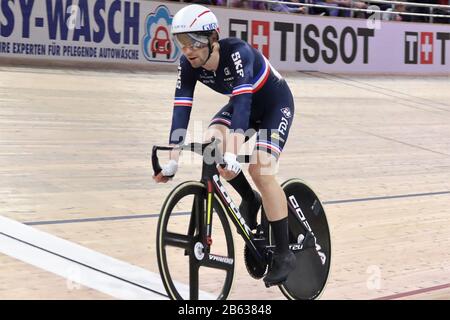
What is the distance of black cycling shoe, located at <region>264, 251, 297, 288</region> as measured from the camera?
3305 millimetres

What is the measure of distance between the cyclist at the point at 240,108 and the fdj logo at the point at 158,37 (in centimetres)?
806

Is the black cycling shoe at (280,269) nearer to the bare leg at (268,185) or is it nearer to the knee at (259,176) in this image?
the bare leg at (268,185)

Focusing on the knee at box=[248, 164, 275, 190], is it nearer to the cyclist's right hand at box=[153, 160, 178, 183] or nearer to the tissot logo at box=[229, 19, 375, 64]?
the cyclist's right hand at box=[153, 160, 178, 183]

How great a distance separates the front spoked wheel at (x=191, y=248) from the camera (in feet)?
9.42

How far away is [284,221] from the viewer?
Answer: 3375mm

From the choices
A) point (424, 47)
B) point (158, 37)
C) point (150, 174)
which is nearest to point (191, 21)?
point (150, 174)

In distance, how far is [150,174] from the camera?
19.8 ft

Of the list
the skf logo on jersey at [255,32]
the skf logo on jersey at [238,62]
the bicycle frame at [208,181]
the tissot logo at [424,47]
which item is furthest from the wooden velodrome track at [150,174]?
the tissot logo at [424,47]

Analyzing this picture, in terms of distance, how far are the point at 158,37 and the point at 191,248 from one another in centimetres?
882
